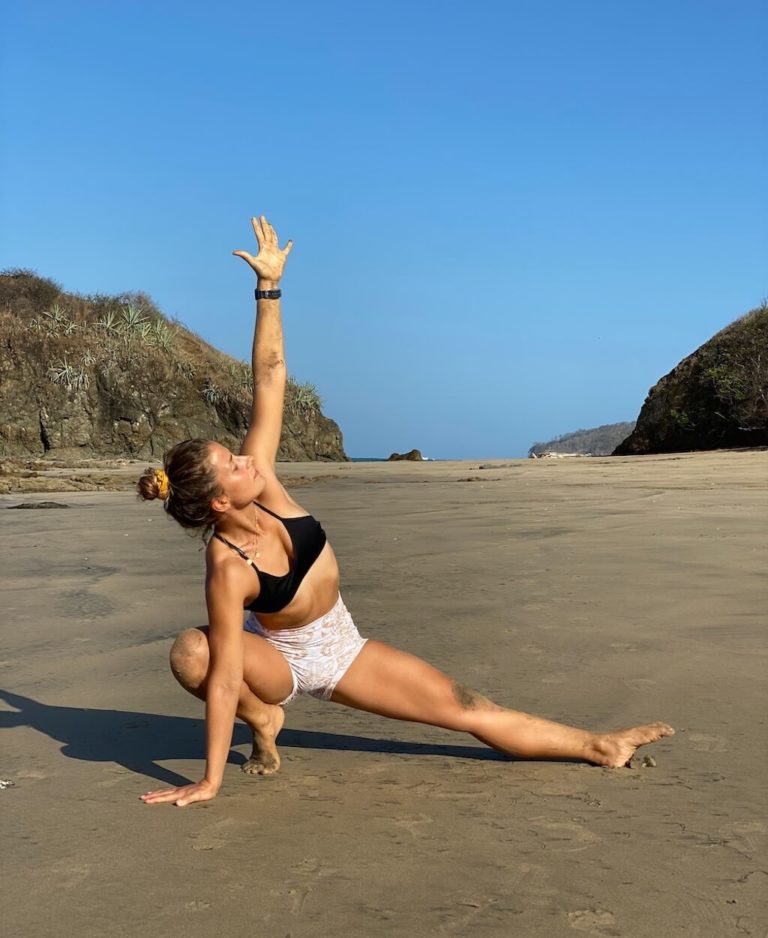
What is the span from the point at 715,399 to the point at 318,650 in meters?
23.8

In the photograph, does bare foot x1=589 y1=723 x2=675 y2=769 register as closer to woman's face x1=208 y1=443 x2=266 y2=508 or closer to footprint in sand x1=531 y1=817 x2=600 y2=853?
footprint in sand x1=531 y1=817 x2=600 y2=853

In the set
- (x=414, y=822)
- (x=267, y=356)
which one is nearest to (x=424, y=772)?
(x=414, y=822)

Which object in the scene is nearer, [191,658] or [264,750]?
[191,658]

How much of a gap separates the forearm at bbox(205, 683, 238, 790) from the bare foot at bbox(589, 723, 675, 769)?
3.48ft

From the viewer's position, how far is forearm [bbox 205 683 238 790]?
9.18 feet

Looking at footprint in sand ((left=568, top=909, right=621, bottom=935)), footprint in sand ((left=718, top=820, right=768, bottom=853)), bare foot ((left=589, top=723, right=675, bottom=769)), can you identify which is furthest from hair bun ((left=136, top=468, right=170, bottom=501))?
footprint in sand ((left=718, top=820, right=768, bottom=853))

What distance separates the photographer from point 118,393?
81.9ft

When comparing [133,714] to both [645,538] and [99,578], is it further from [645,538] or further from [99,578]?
[645,538]

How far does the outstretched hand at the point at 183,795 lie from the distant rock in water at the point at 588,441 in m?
50.6

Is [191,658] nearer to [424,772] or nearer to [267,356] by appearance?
[424,772]

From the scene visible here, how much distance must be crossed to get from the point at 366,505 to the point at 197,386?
16941 mm

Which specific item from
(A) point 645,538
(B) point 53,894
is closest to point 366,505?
(A) point 645,538

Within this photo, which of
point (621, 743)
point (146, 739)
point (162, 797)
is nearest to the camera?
point (162, 797)

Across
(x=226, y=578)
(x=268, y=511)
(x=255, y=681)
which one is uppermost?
(x=268, y=511)
